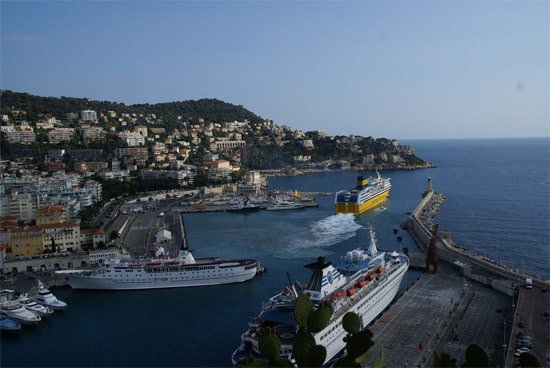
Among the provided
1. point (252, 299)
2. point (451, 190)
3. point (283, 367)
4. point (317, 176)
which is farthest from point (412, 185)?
point (283, 367)

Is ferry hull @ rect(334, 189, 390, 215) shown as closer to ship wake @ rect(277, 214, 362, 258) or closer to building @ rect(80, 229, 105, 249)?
ship wake @ rect(277, 214, 362, 258)

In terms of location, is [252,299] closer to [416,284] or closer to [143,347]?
[143,347]

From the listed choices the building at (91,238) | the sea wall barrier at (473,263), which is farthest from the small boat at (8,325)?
the sea wall barrier at (473,263)

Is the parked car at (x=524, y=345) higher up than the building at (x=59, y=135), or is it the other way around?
the building at (x=59, y=135)

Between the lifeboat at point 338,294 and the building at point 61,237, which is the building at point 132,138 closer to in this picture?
the building at point 61,237

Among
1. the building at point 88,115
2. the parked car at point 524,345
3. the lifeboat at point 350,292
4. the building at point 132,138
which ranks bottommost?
A: the parked car at point 524,345

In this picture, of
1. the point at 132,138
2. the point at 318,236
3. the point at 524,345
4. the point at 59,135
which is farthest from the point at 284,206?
the point at 59,135
